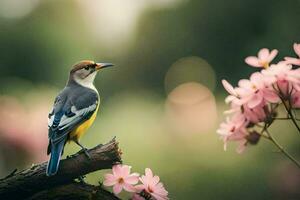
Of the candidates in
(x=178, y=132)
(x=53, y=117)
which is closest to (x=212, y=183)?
(x=178, y=132)

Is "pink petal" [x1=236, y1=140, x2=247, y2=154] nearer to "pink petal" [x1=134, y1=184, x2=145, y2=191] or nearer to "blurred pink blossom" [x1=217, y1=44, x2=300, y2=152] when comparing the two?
"blurred pink blossom" [x1=217, y1=44, x2=300, y2=152]

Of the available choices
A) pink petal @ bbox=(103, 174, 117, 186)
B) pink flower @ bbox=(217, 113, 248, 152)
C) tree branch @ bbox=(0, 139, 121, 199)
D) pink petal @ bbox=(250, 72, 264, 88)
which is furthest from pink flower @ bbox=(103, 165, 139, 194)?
pink petal @ bbox=(250, 72, 264, 88)

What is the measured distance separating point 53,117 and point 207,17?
17413 millimetres

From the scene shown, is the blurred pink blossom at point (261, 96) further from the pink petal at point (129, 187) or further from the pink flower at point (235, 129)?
the pink petal at point (129, 187)

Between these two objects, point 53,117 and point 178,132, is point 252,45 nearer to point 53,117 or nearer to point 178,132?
point 178,132

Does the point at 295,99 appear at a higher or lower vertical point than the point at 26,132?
higher

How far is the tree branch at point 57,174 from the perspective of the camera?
1.81m

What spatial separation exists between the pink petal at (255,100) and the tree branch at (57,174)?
38 cm

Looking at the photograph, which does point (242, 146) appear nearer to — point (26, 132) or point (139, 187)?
point (139, 187)

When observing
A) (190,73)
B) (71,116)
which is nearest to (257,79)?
(71,116)

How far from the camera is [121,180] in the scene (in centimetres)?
167

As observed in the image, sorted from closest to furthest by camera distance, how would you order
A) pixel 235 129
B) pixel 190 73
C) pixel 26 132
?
pixel 235 129 < pixel 26 132 < pixel 190 73

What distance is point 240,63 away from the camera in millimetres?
17719

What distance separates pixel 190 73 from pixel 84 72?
16458mm
